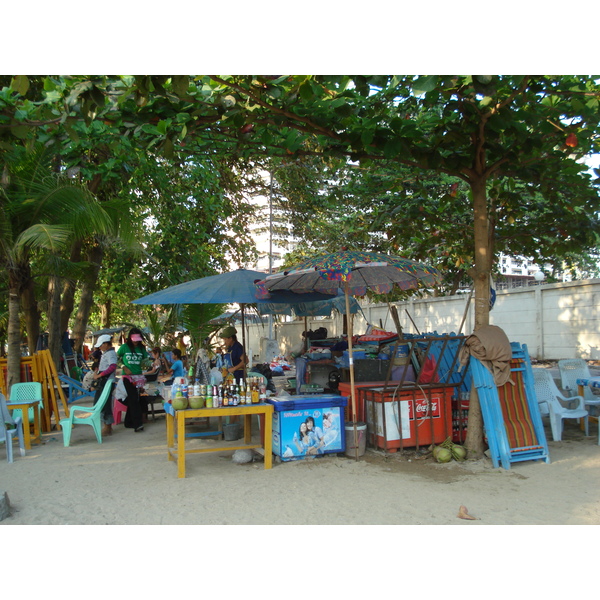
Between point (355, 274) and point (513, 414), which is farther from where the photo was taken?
point (355, 274)

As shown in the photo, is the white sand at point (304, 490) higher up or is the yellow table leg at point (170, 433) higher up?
the yellow table leg at point (170, 433)

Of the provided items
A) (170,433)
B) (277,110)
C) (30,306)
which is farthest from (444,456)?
(30,306)

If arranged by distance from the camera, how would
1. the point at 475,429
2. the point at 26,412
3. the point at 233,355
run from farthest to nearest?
the point at 233,355 < the point at 26,412 < the point at 475,429

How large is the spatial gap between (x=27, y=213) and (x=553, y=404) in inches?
318

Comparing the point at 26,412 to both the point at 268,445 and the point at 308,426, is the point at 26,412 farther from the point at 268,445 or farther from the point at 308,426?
the point at 308,426

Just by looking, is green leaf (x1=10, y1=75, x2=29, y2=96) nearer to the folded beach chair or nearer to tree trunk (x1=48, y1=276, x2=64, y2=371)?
the folded beach chair

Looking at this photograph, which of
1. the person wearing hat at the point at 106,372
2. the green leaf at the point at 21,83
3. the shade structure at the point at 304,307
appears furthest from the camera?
the shade structure at the point at 304,307

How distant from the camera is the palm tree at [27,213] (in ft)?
27.2

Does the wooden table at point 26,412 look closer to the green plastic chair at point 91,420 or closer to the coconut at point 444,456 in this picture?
the green plastic chair at point 91,420

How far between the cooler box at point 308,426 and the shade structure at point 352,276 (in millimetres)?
243

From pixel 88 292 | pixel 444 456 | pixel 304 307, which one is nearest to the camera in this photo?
pixel 444 456

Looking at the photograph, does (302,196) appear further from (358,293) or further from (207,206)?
(358,293)

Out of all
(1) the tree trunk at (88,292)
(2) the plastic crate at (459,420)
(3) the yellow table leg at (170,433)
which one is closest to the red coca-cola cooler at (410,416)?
(2) the plastic crate at (459,420)

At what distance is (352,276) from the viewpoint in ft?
24.2
